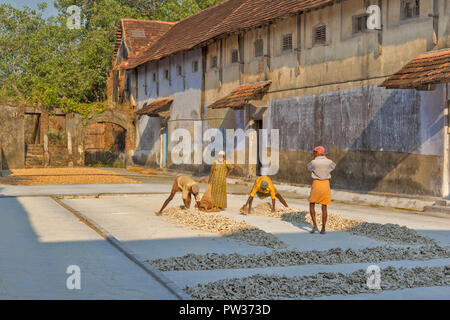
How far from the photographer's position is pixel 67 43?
52344mm

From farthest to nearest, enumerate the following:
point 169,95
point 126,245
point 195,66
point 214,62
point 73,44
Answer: point 73,44 → point 169,95 → point 195,66 → point 214,62 → point 126,245

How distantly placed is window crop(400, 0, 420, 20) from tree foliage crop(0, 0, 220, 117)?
29.1m

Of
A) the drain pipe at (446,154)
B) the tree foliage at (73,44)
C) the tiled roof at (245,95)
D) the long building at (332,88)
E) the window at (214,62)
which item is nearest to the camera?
the drain pipe at (446,154)

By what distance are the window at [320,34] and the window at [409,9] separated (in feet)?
12.3

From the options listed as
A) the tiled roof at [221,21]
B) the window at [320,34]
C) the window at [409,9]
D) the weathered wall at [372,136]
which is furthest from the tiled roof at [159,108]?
the window at [409,9]

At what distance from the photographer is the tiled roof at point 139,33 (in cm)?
4188

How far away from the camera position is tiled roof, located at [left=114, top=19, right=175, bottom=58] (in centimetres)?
4188

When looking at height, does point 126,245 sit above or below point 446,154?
below

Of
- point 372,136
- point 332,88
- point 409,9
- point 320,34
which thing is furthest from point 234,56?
point 409,9

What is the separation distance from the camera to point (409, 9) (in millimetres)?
16953

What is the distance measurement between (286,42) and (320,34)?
215 centimetres

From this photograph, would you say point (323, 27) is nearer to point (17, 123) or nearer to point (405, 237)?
point (405, 237)

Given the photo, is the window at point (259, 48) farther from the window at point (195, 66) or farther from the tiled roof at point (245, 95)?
the window at point (195, 66)

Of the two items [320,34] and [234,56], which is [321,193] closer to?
[320,34]
